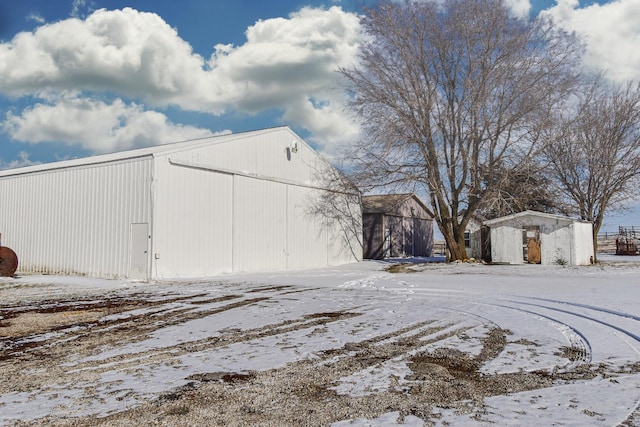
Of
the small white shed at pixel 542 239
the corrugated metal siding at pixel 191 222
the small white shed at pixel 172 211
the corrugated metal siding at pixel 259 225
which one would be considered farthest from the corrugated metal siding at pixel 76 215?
the small white shed at pixel 542 239

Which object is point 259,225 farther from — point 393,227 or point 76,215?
point 393,227

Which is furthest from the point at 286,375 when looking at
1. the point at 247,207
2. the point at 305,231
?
the point at 305,231

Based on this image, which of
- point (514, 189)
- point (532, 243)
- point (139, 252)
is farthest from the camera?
point (514, 189)

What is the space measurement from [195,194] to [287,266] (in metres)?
6.56

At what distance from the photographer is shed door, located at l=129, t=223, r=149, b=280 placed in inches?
658

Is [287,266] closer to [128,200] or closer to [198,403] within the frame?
[128,200]

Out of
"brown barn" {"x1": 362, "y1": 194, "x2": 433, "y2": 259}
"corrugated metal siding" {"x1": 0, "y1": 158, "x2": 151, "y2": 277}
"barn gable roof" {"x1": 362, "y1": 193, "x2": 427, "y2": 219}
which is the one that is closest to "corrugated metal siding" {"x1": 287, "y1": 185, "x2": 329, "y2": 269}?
"brown barn" {"x1": 362, "y1": 194, "x2": 433, "y2": 259}

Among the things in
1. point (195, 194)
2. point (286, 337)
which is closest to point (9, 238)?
point (195, 194)

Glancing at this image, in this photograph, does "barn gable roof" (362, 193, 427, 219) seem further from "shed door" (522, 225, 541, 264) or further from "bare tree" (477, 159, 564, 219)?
"shed door" (522, 225, 541, 264)

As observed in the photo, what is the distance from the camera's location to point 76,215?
62.8ft

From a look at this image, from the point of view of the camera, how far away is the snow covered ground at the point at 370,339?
156 inches

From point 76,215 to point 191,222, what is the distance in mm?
5108

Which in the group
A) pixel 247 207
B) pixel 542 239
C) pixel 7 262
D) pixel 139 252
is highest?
pixel 247 207

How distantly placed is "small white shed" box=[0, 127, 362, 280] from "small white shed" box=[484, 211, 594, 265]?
30.7ft
